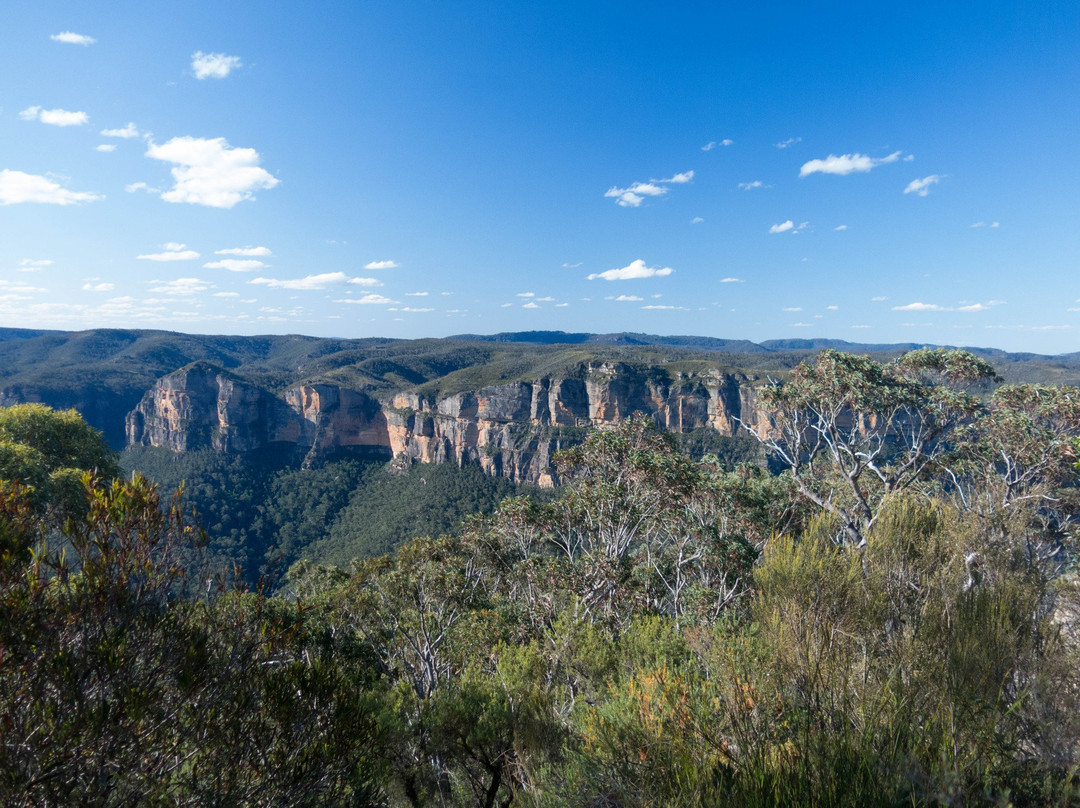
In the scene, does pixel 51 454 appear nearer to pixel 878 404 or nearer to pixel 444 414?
pixel 878 404

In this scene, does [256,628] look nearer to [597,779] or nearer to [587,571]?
[597,779]

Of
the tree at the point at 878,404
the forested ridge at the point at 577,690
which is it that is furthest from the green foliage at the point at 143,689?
the tree at the point at 878,404

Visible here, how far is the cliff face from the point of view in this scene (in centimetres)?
8300

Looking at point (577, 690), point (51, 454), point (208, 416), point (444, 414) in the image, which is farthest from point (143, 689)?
point (208, 416)

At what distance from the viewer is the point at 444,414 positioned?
88500 mm

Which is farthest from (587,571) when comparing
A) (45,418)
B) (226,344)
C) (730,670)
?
(226,344)

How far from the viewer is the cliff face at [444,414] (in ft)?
272

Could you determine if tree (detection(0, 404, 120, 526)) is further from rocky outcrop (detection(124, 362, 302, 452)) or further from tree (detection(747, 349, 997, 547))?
rocky outcrop (detection(124, 362, 302, 452))

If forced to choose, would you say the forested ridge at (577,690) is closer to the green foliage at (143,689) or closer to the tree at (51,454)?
the green foliage at (143,689)

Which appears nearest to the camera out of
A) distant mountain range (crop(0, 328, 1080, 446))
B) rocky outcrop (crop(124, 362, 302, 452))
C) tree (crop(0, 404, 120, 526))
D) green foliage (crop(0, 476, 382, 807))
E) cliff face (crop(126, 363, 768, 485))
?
green foliage (crop(0, 476, 382, 807))

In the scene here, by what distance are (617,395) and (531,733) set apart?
81034 millimetres

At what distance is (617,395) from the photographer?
86.7 m

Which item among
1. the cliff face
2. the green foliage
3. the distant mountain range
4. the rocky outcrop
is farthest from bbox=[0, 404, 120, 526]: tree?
the rocky outcrop

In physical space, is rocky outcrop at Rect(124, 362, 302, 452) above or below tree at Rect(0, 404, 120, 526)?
below
